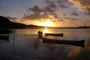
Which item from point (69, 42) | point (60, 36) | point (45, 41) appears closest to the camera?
point (69, 42)

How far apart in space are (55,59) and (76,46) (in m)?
12.9

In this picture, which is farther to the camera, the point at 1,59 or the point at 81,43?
the point at 81,43

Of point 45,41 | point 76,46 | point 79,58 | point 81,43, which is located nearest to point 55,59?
point 79,58

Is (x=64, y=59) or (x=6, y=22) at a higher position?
(x=6, y=22)

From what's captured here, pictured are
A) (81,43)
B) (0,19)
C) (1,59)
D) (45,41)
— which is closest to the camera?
(1,59)

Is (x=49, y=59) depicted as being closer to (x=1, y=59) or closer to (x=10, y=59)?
(x=10, y=59)

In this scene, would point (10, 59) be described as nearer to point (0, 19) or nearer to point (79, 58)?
point (79, 58)

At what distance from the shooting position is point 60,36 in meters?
63.2

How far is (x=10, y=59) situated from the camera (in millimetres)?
18609

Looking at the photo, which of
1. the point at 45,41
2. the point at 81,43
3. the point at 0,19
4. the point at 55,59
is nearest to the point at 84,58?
the point at 55,59

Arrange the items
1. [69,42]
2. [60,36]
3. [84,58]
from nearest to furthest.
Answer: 1. [84,58]
2. [69,42]
3. [60,36]

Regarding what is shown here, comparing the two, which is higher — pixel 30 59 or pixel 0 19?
pixel 0 19

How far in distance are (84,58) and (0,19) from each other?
178299mm

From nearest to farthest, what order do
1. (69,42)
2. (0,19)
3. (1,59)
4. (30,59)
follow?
(1,59) < (30,59) < (69,42) < (0,19)
